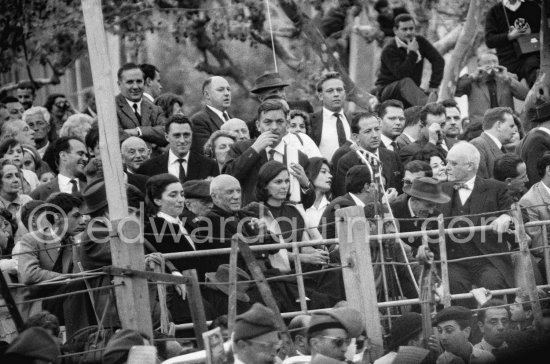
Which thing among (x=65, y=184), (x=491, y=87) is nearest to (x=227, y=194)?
(x=65, y=184)

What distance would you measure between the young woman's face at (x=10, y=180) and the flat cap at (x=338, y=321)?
5.13m

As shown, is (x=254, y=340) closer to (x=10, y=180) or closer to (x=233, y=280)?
(x=233, y=280)

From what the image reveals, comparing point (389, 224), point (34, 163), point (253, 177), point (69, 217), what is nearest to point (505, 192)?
point (389, 224)

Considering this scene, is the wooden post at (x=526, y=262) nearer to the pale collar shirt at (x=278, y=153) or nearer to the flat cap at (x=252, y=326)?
the pale collar shirt at (x=278, y=153)

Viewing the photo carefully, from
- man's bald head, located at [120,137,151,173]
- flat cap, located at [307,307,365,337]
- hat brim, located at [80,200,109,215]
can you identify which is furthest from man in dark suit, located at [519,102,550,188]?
flat cap, located at [307,307,365,337]

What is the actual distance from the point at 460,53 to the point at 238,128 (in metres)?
5.12

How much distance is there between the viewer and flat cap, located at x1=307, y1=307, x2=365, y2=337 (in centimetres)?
1132

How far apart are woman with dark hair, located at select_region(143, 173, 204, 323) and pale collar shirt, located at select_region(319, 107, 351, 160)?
3.71 metres

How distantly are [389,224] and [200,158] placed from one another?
8.53ft

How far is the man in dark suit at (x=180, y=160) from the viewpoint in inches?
634

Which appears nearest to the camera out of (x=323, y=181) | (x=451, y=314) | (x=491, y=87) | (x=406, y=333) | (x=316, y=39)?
(x=406, y=333)

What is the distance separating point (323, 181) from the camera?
15.9 m

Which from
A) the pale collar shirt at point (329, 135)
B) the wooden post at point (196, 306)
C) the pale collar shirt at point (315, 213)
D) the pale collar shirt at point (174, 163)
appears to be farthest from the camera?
the pale collar shirt at point (329, 135)

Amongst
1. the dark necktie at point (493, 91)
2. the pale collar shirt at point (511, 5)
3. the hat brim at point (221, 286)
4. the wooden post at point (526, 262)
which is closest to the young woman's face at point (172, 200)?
the hat brim at point (221, 286)
